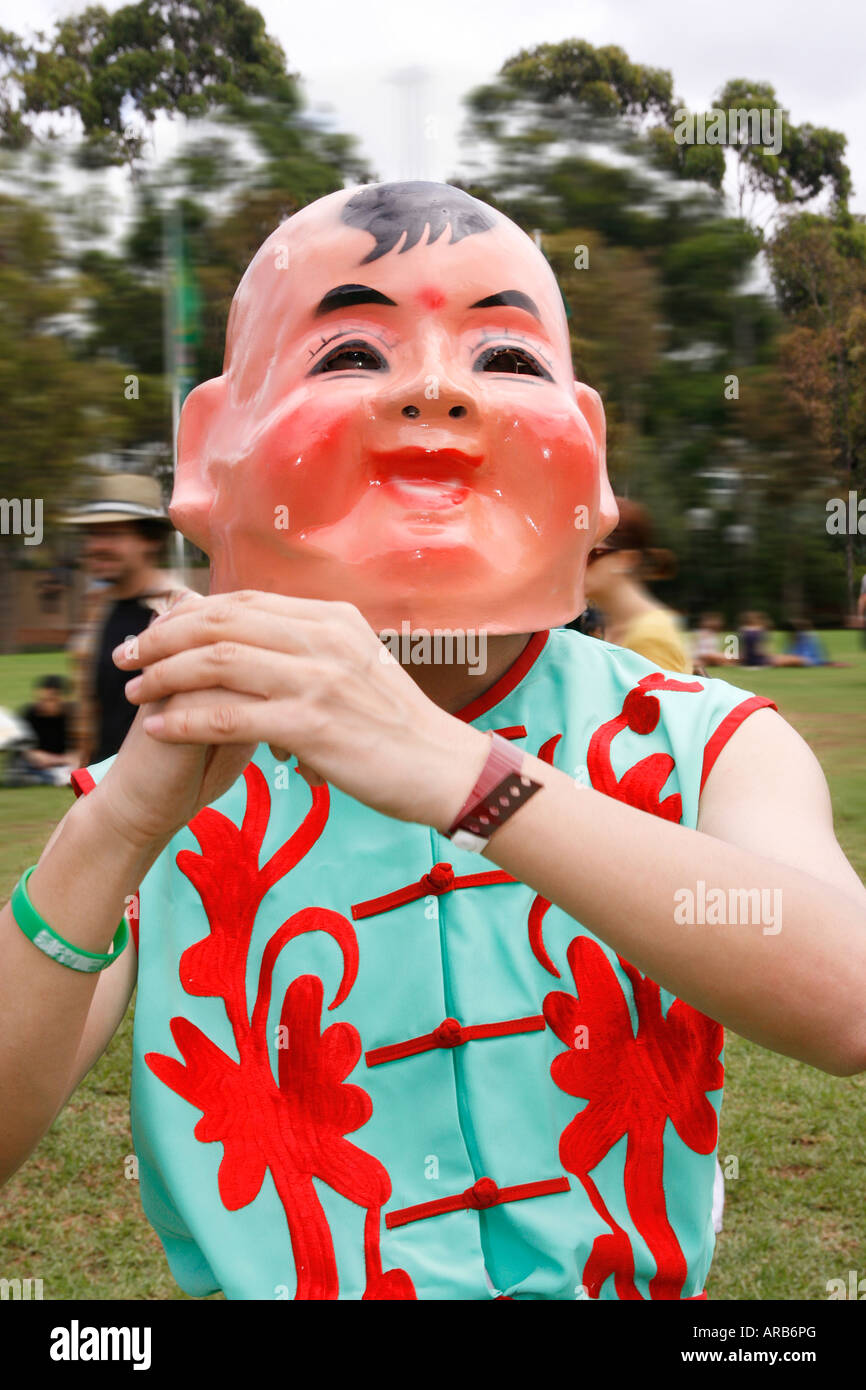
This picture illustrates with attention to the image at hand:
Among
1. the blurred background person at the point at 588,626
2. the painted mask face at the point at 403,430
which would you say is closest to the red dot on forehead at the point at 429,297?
the painted mask face at the point at 403,430

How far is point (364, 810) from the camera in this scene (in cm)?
151

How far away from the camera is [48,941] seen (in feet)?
4.08

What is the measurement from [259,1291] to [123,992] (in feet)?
1.18

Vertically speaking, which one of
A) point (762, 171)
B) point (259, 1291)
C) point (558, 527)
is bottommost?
point (259, 1291)

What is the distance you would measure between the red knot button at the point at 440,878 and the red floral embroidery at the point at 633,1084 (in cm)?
16

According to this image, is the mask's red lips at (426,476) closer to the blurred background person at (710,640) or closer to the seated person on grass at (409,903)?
the seated person on grass at (409,903)

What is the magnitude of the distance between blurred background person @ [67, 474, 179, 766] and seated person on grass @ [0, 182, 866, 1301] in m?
2.87

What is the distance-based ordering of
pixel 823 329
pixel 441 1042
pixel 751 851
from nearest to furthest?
pixel 751 851 < pixel 441 1042 < pixel 823 329

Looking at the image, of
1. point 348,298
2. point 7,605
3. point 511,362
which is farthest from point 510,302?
point 7,605

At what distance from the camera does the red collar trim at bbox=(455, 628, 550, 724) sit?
1522mm

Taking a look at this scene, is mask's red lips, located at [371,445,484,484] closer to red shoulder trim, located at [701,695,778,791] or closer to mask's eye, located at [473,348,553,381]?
mask's eye, located at [473,348,553,381]

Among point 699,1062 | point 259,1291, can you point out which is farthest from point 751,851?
point 259,1291

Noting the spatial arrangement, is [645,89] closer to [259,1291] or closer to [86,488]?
[86,488]

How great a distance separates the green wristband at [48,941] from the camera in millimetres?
1243
